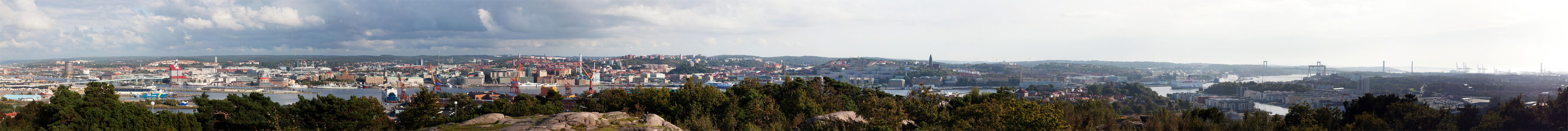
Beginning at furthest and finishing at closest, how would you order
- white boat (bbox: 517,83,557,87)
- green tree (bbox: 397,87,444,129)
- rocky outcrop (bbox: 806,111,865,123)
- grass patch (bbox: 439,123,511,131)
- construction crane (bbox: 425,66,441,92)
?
white boat (bbox: 517,83,557,87), construction crane (bbox: 425,66,441,92), green tree (bbox: 397,87,444,129), rocky outcrop (bbox: 806,111,865,123), grass patch (bbox: 439,123,511,131)

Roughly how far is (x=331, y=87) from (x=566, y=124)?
4112 centimetres

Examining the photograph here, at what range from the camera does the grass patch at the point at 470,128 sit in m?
6.95

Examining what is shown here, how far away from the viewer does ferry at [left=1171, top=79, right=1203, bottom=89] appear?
130ft

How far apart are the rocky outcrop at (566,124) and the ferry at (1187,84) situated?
37826mm

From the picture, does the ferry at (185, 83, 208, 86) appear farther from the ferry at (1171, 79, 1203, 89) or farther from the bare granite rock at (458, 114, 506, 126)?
the ferry at (1171, 79, 1203, 89)

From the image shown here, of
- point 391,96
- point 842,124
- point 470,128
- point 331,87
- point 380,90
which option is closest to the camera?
point 470,128

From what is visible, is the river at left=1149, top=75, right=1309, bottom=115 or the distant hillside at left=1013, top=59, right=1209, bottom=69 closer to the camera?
the river at left=1149, top=75, right=1309, bottom=115

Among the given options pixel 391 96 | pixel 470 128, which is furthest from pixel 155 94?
pixel 470 128

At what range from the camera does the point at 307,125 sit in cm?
997

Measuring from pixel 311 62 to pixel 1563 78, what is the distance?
191 feet

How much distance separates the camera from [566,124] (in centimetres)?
720

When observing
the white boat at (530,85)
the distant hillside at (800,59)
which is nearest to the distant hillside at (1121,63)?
the distant hillside at (800,59)

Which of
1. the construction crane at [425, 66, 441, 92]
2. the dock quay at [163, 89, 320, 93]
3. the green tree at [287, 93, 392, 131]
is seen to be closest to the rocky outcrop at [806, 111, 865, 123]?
the green tree at [287, 93, 392, 131]

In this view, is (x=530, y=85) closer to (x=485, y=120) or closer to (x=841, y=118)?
(x=485, y=120)
